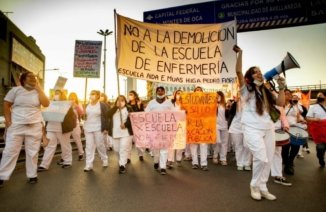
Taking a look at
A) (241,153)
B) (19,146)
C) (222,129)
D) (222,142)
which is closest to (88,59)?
(222,129)

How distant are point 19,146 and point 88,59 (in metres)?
6.70

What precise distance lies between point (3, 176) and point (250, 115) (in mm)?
4718

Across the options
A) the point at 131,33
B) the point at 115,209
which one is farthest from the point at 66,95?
the point at 115,209

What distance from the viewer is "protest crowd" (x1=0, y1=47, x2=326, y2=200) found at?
499cm

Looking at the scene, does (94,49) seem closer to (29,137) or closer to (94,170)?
(94,170)

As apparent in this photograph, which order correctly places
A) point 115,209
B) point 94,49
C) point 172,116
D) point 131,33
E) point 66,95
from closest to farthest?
1. point 115,209
2. point 131,33
3. point 172,116
4. point 66,95
5. point 94,49

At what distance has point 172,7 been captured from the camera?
1346 cm

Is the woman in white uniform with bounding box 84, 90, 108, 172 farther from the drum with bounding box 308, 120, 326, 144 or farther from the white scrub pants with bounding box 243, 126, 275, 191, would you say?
the drum with bounding box 308, 120, 326, 144

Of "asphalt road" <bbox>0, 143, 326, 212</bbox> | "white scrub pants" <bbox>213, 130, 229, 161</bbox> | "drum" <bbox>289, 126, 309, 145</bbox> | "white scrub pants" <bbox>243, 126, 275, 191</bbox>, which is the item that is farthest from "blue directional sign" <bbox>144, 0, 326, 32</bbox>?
"white scrub pants" <bbox>243, 126, 275, 191</bbox>

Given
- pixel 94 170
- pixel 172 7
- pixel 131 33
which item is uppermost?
pixel 172 7

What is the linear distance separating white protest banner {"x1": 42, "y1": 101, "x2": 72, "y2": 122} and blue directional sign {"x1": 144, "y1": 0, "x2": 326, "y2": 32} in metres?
6.87

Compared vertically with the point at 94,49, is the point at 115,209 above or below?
below

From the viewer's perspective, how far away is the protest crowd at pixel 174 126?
196 inches

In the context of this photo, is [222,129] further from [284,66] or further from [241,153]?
[284,66]
